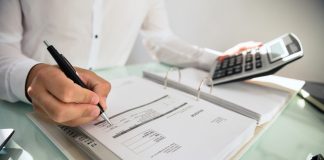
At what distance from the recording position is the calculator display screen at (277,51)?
51cm

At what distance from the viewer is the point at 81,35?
721mm

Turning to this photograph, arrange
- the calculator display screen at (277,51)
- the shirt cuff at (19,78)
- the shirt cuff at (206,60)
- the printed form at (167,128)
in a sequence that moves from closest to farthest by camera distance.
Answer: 1. the printed form at (167,128)
2. the shirt cuff at (19,78)
3. the calculator display screen at (277,51)
4. the shirt cuff at (206,60)

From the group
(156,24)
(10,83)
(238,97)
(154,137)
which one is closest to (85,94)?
(154,137)

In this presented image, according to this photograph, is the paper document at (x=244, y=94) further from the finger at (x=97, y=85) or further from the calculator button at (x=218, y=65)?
the finger at (x=97, y=85)

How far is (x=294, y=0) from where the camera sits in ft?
2.56

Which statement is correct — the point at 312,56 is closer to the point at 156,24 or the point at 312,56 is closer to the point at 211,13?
the point at 211,13

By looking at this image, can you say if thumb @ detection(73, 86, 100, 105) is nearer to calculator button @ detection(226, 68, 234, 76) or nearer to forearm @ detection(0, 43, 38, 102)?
forearm @ detection(0, 43, 38, 102)

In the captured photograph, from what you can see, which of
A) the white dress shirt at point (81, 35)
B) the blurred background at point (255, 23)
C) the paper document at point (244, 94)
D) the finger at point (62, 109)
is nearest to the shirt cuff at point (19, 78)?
the white dress shirt at point (81, 35)

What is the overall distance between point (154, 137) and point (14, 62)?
0.32 meters

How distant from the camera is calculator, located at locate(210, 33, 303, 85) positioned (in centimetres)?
49

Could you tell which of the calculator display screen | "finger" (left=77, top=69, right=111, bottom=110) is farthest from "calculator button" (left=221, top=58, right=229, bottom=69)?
"finger" (left=77, top=69, right=111, bottom=110)

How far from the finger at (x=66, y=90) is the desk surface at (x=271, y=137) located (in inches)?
3.1

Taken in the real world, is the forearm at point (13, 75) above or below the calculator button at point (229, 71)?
above

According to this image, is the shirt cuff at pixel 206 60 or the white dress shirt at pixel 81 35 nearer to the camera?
the white dress shirt at pixel 81 35
